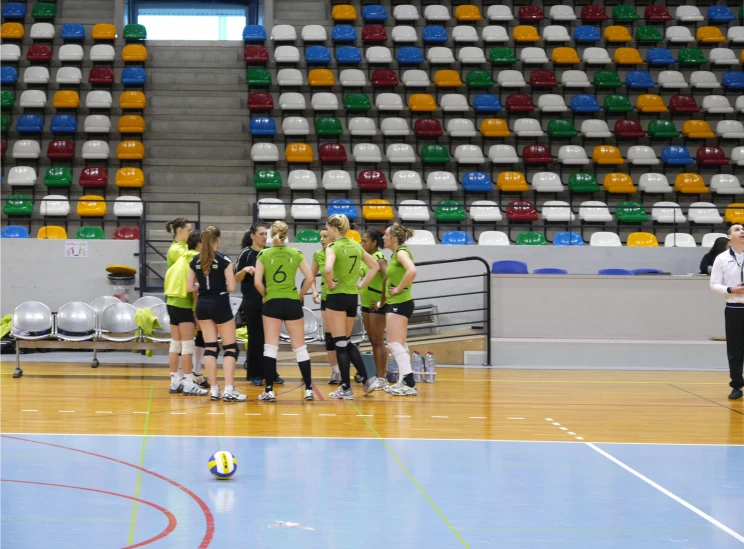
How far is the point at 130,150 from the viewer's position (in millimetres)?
17938

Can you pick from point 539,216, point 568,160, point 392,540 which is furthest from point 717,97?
point 392,540

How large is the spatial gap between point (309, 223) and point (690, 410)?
8.49 meters

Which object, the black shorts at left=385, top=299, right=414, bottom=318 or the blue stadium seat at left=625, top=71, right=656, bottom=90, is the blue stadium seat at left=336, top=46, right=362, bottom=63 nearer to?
the blue stadium seat at left=625, top=71, right=656, bottom=90

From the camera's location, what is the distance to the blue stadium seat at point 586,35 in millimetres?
20828

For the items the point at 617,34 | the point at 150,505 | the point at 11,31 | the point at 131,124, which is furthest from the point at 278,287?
the point at 617,34

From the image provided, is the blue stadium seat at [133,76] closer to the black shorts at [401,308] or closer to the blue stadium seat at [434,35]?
the blue stadium seat at [434,35]

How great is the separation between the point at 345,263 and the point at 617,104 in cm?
1286

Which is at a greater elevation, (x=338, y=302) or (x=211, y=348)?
(x=338, y=302)

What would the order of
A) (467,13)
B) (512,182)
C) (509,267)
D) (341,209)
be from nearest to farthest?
1. (509,267)
2. (341,209)
3. (512,182)
4. (467,13)

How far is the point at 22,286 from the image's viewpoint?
45.8 ft

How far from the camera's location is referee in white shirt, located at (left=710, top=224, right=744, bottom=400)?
9.11 m

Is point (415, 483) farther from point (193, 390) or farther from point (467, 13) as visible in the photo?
point (467, 13)

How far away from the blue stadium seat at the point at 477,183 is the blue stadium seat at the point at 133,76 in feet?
24.2

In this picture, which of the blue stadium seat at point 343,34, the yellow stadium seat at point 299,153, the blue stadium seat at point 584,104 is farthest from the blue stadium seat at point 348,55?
the blue stadium seat at point 584,104
